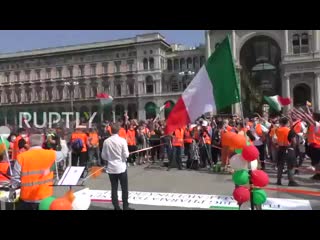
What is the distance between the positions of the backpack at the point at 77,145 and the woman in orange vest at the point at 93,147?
109cm

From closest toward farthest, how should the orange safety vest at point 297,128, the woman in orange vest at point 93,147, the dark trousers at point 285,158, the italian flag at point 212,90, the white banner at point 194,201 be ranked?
the italian flag at point 212,90, the white banner at point 194,201, the dark trousers at point 285,158, the orange safety vest at point 297,128, the woman in orange vest at point 93,147

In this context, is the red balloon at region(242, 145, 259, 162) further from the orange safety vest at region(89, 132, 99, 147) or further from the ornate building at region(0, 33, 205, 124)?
the ornate building at region(0, 33, 205, 124)

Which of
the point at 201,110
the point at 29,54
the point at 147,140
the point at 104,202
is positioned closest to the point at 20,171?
the point at 201,110

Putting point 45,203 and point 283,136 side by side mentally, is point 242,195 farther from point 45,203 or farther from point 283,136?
point 283,136

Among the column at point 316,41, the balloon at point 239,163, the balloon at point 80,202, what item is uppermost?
the column at point 316,41

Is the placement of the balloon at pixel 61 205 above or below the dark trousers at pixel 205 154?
above

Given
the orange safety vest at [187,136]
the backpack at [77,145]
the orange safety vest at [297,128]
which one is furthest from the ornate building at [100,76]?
the orange safety vest at [297,128]

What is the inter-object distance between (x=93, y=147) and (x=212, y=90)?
8450 mm

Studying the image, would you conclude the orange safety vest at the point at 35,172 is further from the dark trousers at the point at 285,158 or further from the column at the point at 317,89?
the column at the point at 317,89

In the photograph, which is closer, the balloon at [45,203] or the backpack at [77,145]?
the balloon at [45,203]

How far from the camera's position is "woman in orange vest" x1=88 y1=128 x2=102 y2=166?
1392cm

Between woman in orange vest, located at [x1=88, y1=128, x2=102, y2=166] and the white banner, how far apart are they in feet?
15.0

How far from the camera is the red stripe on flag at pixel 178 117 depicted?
6844 mm
